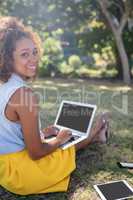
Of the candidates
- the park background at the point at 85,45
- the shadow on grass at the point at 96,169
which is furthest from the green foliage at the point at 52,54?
the shadow on grass at the point at 96,169

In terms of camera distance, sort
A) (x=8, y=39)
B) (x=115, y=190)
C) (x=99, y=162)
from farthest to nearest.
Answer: (x=99, y=162) → (x=115, y=190) → (x=8, y=39)

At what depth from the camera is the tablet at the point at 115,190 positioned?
3.51 metres

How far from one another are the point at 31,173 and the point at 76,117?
44.4 inches

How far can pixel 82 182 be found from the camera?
12.8ft

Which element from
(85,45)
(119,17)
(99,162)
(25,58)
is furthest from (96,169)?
(85,45)

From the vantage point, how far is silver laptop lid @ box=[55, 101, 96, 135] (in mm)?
4409

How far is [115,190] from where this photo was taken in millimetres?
3635

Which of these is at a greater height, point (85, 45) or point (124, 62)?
point (85, 45)

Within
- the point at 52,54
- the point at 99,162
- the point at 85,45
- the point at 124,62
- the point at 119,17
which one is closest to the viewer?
the point at 99,162

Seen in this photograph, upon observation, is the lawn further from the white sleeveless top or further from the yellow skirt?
the white sleeveless top

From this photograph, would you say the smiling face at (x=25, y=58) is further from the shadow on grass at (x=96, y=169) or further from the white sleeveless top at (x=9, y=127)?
the shadow on grass at (x=96, y=169)

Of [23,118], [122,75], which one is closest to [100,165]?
[23,118]

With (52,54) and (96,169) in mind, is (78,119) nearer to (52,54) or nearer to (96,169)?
(96,169)

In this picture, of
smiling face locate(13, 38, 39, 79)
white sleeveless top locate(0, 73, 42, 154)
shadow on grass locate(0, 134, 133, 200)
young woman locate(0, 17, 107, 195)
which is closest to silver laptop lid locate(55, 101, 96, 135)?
shadow on grass locate(0, 134, 133, 200)
